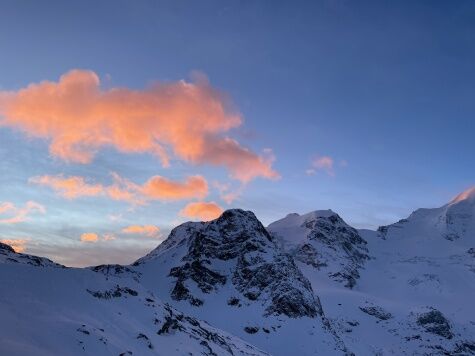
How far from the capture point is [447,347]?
3305 inches

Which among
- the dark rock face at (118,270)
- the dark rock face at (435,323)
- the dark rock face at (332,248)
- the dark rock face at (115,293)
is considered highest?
the dark rock face at (332,248)

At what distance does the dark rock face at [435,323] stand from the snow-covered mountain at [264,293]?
28cm

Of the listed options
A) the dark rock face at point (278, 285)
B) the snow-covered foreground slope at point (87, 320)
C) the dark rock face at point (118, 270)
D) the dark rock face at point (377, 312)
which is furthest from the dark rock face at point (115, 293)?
the dark rock face at point (377, 312)

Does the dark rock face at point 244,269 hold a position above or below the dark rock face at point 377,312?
above

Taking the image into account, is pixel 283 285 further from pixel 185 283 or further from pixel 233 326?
pixel 185 283

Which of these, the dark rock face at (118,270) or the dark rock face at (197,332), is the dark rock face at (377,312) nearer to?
the dark rock face at (118,270)

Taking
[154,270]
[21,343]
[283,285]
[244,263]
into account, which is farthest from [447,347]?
[21,343]

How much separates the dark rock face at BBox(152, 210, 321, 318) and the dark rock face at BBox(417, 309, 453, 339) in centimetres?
2712

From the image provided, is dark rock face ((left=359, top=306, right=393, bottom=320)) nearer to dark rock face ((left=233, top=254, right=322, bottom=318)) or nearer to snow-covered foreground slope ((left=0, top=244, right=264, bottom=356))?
dark rock face ((left=233, top=254, right=322, bottom=318))

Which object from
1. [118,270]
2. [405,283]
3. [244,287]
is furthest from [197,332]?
[405,283]

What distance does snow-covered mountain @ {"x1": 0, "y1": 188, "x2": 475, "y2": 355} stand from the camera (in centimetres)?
2955

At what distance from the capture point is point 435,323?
297ft

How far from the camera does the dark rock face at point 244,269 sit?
7369 cm

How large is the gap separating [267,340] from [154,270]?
1428 inches
